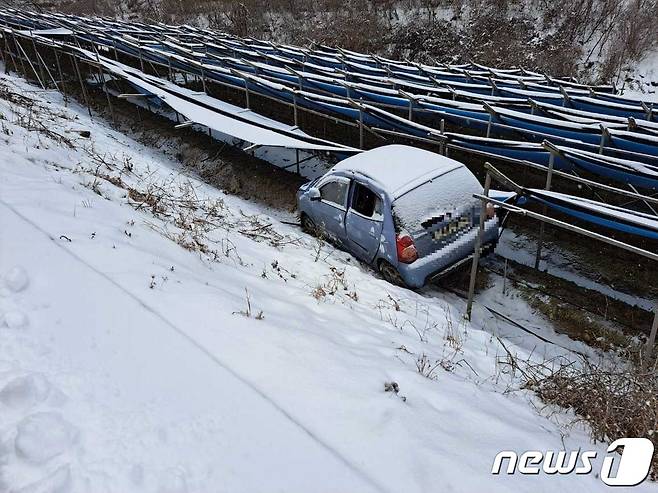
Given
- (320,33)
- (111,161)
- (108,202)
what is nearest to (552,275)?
(108,202)

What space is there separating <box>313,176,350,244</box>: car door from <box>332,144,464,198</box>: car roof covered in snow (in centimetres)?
22

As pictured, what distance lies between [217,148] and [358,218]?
5.80 meters

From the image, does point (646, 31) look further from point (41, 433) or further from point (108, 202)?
point (41, 433)

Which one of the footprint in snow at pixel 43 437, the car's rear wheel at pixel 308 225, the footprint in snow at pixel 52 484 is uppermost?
the footprint in snow at pixel 43 437

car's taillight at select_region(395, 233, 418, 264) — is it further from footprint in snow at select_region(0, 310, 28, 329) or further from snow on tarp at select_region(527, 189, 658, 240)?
footprint in snow at select_region(0, 310, 28, 329)

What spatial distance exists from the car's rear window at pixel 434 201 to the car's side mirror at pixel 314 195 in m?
1.58

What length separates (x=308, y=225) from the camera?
720 cm

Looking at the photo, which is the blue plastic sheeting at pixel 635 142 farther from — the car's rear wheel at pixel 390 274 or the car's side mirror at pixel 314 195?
the car's side mirror at pixel 314 195

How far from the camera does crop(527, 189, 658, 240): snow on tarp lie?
13.7 ft

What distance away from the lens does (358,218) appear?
5992 millimetres

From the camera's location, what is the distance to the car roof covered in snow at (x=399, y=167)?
217 inches

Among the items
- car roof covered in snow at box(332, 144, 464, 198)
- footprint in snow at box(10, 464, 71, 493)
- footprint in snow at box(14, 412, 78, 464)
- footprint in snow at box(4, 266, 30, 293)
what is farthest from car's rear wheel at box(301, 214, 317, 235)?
footprint in snow at box(10, 464, 71, 493)

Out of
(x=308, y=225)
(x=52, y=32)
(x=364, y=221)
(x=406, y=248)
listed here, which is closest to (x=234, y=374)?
(x=406, y=248)

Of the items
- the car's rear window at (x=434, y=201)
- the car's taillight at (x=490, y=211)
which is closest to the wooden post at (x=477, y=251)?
the car's rear window at (x=434, y=201)
